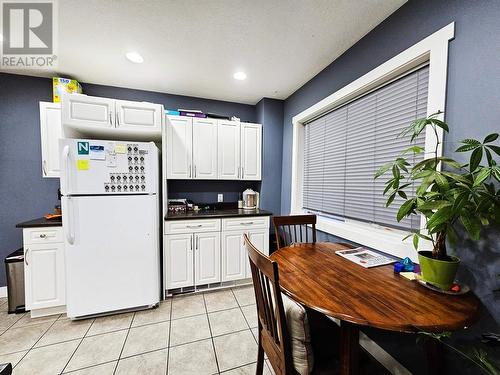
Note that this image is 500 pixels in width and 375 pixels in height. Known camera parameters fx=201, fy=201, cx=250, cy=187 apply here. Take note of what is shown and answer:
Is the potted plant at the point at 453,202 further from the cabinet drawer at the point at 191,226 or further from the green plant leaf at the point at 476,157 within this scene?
the cabinet drawer at the point at 191,226

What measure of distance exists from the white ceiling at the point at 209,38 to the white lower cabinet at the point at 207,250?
178cm

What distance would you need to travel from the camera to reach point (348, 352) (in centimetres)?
86

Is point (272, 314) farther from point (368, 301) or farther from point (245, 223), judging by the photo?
point (245, 223)

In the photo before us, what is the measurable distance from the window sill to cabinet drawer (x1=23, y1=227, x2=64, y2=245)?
8.96ft

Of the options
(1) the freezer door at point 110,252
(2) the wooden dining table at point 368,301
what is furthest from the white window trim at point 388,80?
(1) the freezer door at point 110,252

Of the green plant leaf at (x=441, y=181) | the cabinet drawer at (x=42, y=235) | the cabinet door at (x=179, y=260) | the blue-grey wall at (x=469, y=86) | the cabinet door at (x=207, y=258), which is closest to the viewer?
the green plant leaf at (x=441, y=181)

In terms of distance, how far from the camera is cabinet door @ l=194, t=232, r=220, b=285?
8.01ft

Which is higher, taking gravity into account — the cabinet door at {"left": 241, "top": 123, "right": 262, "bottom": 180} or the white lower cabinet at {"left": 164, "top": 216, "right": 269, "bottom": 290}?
the cabinet door at {"left": 241, "top": 123, "right": 262, "bottom": 180}

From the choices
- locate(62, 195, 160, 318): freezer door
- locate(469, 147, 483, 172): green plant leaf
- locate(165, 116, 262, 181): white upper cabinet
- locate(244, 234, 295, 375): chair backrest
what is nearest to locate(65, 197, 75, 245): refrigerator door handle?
locate(62, 195, 160, 318): freezer door

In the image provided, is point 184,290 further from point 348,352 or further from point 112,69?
point 112,69

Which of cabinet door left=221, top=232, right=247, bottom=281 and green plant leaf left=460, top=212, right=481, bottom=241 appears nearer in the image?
green plant leaf left=460, top=212, right=481, bottom=241

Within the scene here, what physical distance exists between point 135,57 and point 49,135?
4.29 feet

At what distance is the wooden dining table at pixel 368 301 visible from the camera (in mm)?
789

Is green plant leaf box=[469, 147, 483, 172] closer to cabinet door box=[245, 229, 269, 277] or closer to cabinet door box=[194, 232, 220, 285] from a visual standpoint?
cabinet door box=[245, 229, 269, 277]
